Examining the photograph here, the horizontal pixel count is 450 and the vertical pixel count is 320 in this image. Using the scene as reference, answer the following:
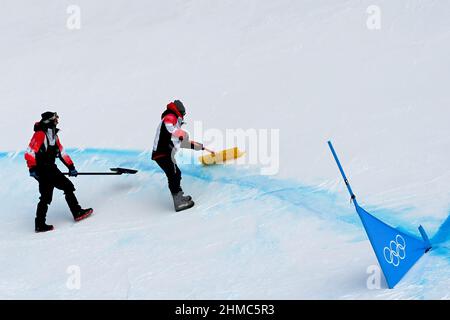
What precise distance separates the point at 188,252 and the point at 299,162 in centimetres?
149

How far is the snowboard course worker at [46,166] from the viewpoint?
584 cm

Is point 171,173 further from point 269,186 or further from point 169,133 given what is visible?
point 269,186

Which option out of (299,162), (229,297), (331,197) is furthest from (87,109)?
(229,297)

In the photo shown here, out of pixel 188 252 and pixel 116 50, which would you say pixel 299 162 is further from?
pixel 116 50

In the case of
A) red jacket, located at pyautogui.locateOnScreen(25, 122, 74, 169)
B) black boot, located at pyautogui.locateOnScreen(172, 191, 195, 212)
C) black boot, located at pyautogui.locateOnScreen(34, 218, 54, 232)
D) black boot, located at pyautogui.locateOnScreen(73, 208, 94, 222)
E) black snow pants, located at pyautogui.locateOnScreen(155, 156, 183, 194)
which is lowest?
black boot, located at pyautogui.locateOnScreen(34, 218, 54, 232)

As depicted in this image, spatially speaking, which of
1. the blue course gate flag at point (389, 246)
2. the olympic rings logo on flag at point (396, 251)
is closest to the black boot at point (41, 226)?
the blue course gate flag at point (389, 246)

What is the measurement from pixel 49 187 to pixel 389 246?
293cm

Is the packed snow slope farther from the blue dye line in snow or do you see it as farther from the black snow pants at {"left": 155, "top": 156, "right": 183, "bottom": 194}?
the black snow pants at {"left": 155, "top": 156, "right": 183, "bottom": 194}

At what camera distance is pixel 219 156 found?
21.2ft

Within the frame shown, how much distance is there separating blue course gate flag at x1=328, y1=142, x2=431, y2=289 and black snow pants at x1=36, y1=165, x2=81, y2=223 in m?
2.58

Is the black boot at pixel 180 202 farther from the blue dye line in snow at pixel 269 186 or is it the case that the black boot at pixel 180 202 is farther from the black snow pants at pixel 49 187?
the black snow pants at pixel 49 187

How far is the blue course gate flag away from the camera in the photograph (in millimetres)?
4098

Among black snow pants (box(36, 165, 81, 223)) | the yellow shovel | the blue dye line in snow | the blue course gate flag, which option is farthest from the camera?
the yellow shovel

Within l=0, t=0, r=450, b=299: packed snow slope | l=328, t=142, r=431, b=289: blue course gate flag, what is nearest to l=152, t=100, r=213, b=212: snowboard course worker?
l=0, t=0, r=450, b=299: packed snow slope
